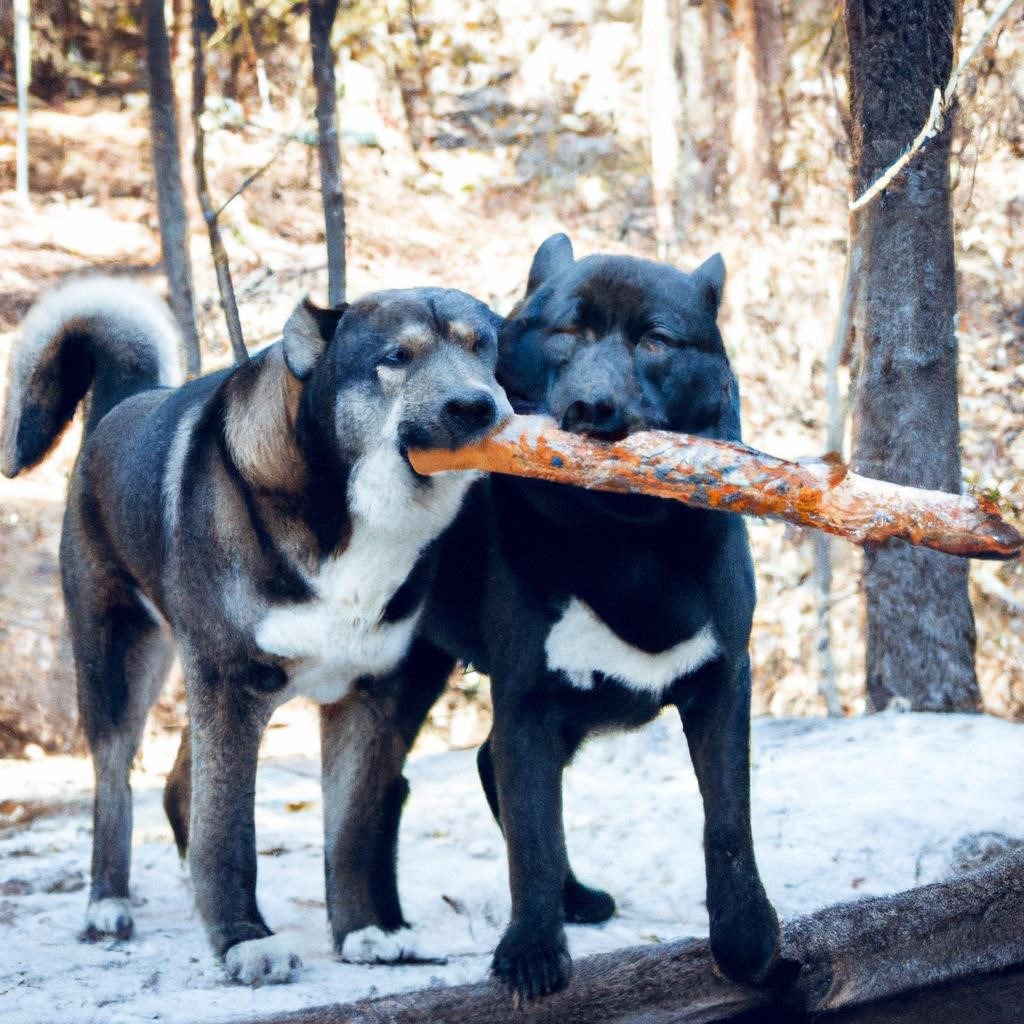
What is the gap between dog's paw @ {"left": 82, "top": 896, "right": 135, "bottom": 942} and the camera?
3896 millimetres

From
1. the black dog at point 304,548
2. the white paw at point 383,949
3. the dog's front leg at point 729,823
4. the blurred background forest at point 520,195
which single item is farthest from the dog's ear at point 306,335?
the blurred background forest at point 520,195

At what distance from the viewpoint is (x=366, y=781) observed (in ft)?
12.1

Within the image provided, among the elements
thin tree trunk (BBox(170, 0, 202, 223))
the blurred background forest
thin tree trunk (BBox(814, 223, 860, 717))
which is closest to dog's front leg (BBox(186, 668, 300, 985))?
thin tree trunk (BBox(814, 223, 860, 717))

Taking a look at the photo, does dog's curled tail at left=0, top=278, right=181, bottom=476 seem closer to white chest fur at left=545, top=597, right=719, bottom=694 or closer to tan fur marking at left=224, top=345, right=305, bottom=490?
tan fur marking at left=224, top=345, right=305, bottom=490

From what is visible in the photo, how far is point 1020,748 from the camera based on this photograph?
198 inches

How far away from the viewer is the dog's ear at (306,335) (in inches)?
133

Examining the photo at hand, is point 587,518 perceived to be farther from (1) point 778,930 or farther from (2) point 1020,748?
(2) point 1020,748

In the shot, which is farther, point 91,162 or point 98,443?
point 91,162

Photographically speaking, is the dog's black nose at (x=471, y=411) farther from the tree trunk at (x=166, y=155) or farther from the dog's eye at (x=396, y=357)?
the tree trunk at (x=166, y=155)

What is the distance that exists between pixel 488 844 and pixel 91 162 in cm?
1012

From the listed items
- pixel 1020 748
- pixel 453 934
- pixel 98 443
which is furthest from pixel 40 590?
pixel 1020 748

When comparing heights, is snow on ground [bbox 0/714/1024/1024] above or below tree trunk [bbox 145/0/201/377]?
below

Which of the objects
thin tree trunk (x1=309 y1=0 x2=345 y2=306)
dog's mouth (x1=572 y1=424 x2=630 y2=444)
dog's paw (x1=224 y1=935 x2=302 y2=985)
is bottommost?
dog's paw (x1=224 y1=935 x2=302 y2=985)

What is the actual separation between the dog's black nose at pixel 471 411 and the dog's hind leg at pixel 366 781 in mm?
841
